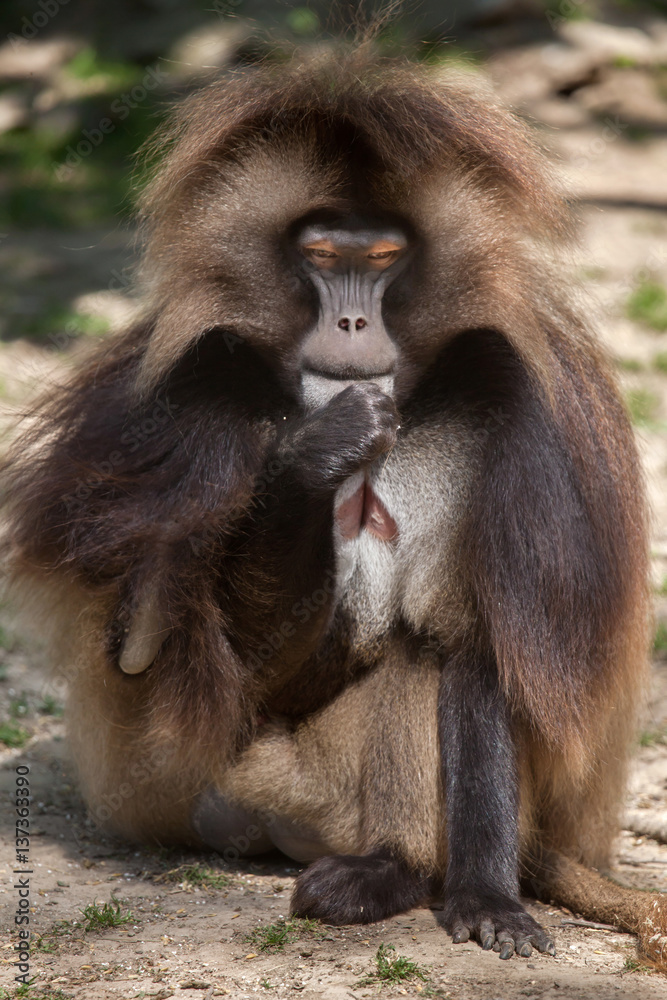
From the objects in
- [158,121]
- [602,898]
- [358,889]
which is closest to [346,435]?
[358,889]

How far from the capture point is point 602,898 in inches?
144

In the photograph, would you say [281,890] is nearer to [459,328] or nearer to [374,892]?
[374,892]

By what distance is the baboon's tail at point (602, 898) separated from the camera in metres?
3.34

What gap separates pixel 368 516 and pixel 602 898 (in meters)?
1.37

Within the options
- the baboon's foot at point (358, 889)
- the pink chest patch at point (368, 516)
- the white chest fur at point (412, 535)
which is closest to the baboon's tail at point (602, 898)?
the baboon's foot at point (358, 889)

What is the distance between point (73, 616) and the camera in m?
3.65

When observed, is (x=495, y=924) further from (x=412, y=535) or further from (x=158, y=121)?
(x=158, y=121)

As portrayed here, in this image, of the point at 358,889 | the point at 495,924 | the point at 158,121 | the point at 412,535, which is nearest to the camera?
the point at 495,924

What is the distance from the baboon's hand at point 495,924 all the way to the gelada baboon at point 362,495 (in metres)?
0.01

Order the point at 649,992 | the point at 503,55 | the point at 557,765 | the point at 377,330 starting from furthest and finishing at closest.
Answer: the point at 503,55 < the point at 557,765 < the point at 377,330 < the point at 649,992

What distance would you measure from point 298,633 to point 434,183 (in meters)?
1.36

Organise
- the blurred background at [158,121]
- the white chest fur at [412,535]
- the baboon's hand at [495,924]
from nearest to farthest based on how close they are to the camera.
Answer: the baboon's hand at [495,924]
the white chest fur at [412,535]
the blurred background at [158,121]

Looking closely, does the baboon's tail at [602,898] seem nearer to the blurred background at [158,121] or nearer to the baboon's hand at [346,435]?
the blurred background at [158,121]

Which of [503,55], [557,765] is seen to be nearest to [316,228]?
[557,765]
